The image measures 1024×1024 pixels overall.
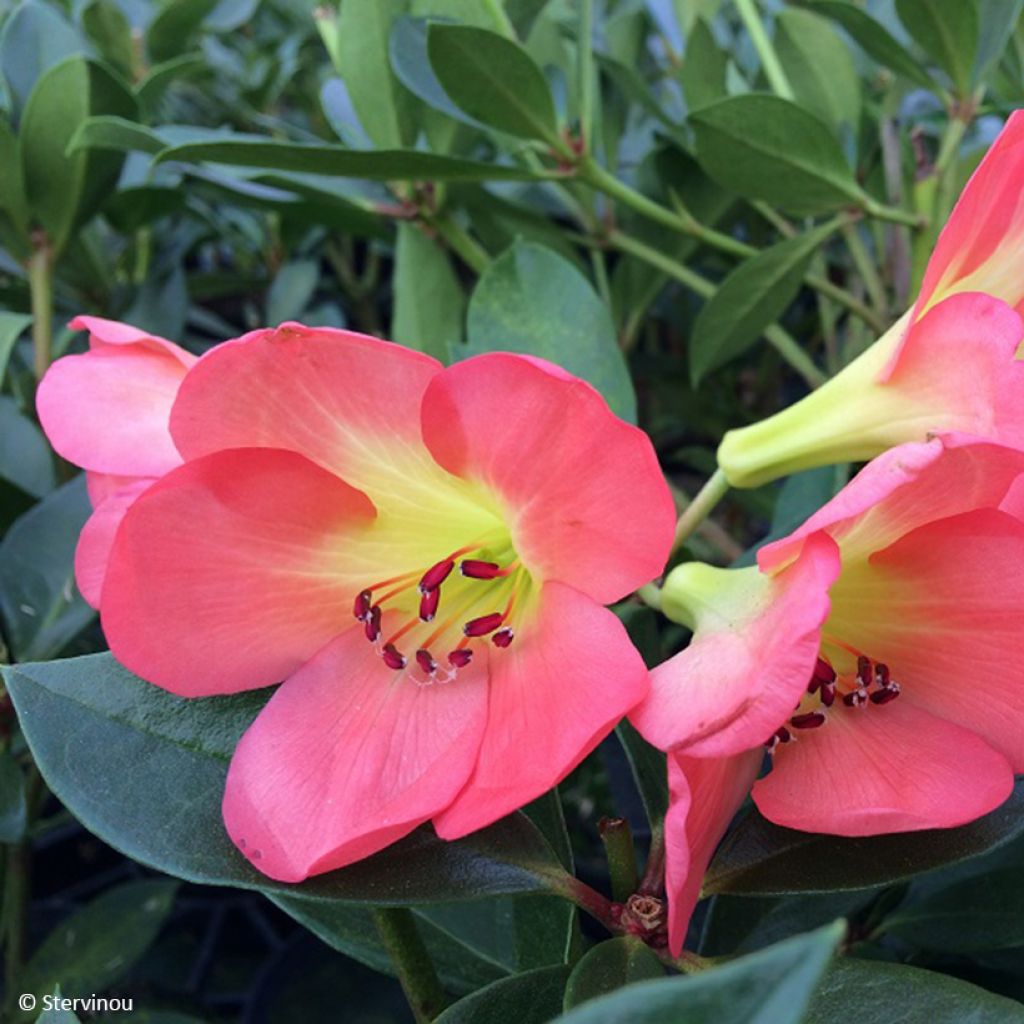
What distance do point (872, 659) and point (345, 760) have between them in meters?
0.25

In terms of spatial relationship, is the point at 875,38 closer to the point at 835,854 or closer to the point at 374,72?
the point at 374,72

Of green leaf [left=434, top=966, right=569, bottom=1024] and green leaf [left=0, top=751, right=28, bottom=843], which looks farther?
green leaf [left=0, top=751, right=28, bottom=843]

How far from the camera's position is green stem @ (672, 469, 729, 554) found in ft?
1.89

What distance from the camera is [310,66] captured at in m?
1.63

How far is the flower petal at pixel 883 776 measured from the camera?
1.48 ft

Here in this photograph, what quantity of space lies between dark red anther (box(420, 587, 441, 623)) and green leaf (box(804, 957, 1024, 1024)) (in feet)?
0.81

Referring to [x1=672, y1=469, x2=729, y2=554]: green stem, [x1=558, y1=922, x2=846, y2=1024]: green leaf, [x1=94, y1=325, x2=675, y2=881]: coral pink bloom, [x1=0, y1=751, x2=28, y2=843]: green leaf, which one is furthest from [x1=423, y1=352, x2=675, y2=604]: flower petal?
[x1=0, y1=751, x2=28, y2=843]: green leaf

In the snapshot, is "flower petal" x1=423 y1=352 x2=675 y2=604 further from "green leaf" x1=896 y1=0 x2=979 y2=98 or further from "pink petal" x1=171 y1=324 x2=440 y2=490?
"green leaf" x1=896 y1=0 x2=979 y2=98

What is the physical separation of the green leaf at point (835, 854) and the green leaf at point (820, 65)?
75 cm

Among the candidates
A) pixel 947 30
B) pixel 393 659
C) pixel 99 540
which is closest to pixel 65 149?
pixel 99 540

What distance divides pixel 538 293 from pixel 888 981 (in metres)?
0.48

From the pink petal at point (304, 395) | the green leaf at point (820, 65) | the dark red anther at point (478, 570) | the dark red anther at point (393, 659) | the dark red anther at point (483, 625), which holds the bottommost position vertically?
the dark red anther at point (393, 659)

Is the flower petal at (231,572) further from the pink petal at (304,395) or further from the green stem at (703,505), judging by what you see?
the green stem at (703,505)

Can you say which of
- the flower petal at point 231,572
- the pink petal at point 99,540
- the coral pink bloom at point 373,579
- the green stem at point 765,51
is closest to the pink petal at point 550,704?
the coral pink bloom at point 373,579
